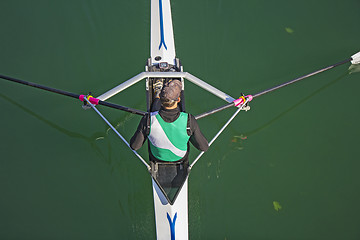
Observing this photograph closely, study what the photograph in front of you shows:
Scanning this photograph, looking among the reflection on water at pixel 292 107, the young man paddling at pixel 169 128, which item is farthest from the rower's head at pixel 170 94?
the reflection on water at pixel 292 107

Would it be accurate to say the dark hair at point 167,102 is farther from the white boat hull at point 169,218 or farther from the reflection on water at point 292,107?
the reflection on water at point 292,107

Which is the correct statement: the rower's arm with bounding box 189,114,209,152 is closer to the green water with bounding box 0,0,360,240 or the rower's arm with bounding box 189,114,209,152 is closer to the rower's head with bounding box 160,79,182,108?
the rower's head with bounding box 160,79,182,108

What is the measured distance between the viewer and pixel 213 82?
15.3 feet

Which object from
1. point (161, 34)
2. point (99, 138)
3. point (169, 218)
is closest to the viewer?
point (169, 218)

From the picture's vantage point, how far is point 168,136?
2775mm

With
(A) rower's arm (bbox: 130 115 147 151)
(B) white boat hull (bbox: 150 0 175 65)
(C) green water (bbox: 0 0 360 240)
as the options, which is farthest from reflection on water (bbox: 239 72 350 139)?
(A) rower's arm (bbox: 130 115 147 151)

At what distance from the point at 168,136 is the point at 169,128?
9cm

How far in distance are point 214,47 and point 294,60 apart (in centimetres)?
119

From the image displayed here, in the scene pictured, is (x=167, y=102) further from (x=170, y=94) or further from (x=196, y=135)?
(x=196, y=135)

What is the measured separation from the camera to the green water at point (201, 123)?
3.72 meters

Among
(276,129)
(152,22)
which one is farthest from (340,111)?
(152,22)

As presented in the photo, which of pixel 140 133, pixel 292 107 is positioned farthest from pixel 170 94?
pixel 292 107

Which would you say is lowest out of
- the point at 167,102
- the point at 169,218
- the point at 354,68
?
the point at 169,218

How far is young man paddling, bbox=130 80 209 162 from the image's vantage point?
8.54 ft
